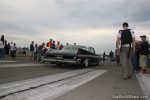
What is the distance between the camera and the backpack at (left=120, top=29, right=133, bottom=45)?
903 centimetres

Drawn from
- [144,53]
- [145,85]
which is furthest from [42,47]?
[145,85]

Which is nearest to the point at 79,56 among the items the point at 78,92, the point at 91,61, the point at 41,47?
the point at 91,61

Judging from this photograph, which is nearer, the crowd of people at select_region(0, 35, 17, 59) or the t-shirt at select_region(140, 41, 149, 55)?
the t-shirt at select_region(140, 41, 149, 55)

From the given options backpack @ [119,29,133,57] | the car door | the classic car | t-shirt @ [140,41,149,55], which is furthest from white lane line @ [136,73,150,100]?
the car door

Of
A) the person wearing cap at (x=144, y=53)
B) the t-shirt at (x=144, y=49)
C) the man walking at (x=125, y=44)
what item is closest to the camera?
the man walking at (x=125, y=44)

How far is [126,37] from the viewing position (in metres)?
9.04

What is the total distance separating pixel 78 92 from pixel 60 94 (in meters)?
0.51

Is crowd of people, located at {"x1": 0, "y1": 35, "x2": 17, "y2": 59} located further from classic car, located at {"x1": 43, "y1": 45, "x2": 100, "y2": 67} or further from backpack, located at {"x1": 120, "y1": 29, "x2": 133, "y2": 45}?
backpack, located at {"x1": 120, "y1": 29, "x2": 133, "y2": 45}

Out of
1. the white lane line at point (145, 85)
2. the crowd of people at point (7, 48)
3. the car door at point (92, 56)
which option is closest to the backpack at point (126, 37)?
the white lane line at point (145, 85)

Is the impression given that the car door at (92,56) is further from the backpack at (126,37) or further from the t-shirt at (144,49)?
the backpack at (126,37)

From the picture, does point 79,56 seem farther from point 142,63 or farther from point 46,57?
point 142,63

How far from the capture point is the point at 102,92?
19.9ft

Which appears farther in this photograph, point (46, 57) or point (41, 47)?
point (41, 47)

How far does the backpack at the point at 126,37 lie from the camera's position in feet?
29.6
